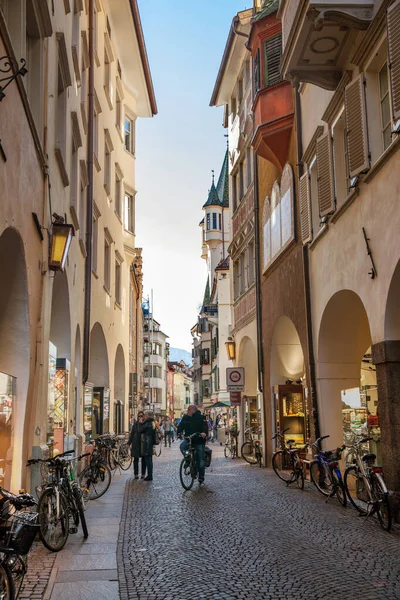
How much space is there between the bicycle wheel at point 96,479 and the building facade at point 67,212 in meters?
0.76

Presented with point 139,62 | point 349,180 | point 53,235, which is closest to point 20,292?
point 53,235

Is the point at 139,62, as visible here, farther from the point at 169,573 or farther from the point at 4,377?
the point at 169,573

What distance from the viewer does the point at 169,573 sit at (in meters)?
7.28

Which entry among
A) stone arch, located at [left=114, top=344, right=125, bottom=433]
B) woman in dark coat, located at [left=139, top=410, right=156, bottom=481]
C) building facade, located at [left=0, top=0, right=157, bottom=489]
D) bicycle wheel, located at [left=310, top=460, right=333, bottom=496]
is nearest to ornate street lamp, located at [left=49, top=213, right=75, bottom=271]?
building facade, located at [left=0, top=0, right=157, bottom=489]

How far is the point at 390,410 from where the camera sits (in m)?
10.3

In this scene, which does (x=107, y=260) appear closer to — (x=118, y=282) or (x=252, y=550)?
(x=118, y=282)

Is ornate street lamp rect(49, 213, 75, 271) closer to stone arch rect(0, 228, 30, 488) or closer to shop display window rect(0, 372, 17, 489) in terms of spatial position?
stone arch rect(0, 228, 30, 488)

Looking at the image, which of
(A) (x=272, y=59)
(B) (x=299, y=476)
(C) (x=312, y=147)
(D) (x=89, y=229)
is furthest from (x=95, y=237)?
(B) (x=299, y=476)

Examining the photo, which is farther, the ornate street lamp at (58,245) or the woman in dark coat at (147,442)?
the woman in dark coat at (147,442)

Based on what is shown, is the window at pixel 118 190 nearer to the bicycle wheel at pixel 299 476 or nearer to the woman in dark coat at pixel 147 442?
the woman in dark coat at pixel 147 442

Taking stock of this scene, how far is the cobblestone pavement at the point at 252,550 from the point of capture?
6.57m

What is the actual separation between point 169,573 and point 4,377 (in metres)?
3.22

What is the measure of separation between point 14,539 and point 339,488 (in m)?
7.70

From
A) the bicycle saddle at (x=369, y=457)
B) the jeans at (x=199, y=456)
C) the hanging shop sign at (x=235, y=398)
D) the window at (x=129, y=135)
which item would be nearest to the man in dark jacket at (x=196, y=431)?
the jeans at (x=199, y=456)
